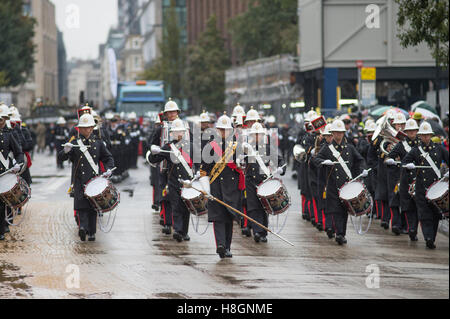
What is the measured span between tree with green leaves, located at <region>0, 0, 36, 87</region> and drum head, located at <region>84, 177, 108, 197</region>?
40255 millimetres

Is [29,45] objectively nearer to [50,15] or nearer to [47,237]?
[47,237]

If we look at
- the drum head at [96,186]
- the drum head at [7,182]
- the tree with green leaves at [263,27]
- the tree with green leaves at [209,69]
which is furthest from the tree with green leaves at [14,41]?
the drum head at [96,186]

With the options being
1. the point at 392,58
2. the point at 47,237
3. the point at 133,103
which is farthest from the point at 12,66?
the point at 47,237

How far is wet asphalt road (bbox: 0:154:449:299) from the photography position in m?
10.3

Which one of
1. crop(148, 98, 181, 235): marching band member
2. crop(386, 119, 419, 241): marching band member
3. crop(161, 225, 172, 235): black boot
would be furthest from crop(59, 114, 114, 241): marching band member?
crop(386, 119, 419, 241): marching band member

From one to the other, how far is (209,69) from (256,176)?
68.7 meters

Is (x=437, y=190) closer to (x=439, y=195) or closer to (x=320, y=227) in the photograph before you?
(x=439, y=195)

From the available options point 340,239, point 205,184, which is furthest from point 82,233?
point 340,239

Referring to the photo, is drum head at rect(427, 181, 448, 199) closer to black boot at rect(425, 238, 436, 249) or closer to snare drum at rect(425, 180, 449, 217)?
snare drum at rect(425, 180, 449, 217)

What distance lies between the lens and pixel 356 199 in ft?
47.7

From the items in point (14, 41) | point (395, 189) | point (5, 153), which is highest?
point (14, 41)

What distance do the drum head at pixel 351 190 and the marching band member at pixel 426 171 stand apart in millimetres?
736

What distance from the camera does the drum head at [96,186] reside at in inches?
559

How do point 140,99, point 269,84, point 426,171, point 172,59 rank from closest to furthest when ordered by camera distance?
point 426,171
point 140,99
point 269,84
point 172,59
